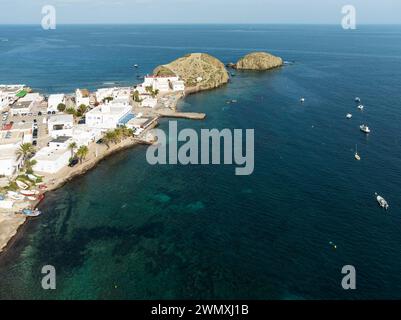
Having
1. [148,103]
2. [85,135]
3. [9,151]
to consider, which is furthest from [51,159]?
[148,103]

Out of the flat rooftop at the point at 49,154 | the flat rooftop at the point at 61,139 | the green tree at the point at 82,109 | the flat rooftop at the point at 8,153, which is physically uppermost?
the green tree at the point at 82,109

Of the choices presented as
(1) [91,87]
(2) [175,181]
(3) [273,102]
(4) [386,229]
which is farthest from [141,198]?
(1) [91,87]

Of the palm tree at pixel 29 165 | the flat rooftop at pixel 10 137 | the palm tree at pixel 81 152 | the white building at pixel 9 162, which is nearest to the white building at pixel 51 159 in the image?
the palm tree at pixel 29 165

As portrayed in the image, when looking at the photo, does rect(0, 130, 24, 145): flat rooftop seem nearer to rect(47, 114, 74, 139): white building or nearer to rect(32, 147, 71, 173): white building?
rect(47, 114, 74, 139): white building

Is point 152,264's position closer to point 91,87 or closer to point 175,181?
point 175,181

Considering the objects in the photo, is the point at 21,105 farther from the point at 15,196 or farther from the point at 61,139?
the point at 15,196

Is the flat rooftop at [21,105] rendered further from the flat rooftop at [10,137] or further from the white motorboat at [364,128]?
the white motorboat at [364,128]
